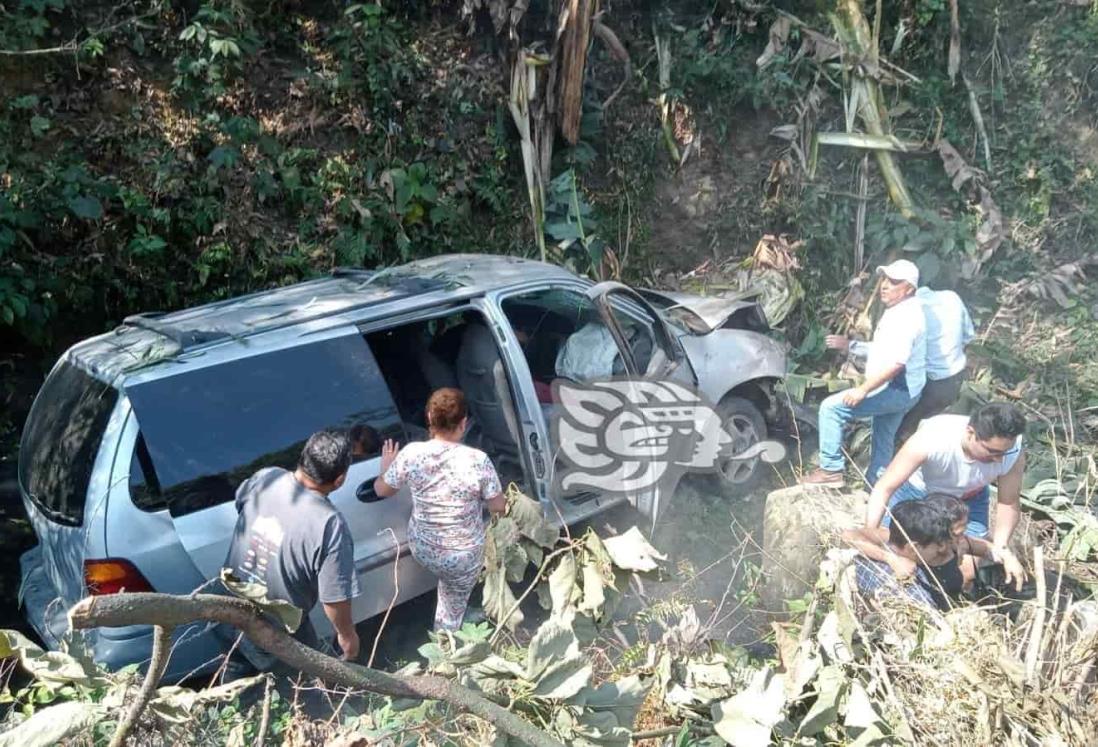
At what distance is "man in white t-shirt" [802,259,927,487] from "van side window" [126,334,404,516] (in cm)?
291

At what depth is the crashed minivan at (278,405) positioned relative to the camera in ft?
12.5

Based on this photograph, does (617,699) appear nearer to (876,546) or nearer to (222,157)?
(876,546)

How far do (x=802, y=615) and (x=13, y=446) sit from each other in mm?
5439

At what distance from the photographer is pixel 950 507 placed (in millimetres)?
4031

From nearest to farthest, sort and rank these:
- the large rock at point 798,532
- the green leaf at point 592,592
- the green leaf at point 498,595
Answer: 1. the green leaf at point 592,592
2. the green leaf at point 498,595
3. the large rock at point 798,532

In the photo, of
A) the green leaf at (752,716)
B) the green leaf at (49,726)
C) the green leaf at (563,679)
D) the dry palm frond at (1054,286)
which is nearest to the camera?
the green leaf at (49,726)

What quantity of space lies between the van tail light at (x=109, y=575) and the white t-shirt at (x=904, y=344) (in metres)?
4.24

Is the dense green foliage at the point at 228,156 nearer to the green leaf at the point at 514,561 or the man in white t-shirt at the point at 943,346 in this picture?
the man in white t-shirt at the point at 943,346

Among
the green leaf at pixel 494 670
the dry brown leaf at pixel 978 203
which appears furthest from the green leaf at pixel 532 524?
the dry brown leaf at pixel 978 203

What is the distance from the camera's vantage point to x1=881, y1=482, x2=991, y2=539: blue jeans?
4676 mm

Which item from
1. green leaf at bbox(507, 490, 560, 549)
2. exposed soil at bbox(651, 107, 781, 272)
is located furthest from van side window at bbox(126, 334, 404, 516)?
exposed soil at bbox(651, 107, 781, 272)

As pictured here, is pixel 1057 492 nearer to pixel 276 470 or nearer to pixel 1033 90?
pixel 276 470

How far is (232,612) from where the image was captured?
5.64 ft

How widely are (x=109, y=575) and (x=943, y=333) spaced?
489cm
